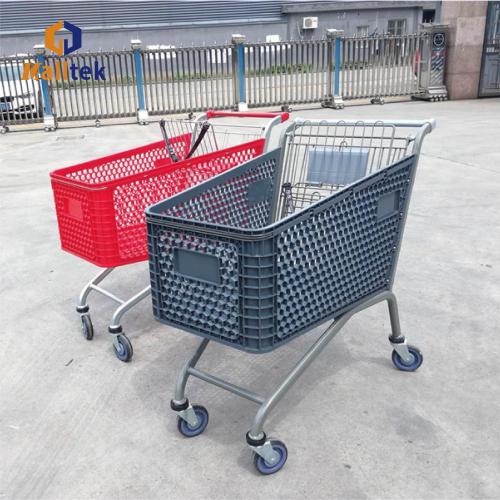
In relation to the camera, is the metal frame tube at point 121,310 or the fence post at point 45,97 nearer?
the metal frame tube at point 121,310

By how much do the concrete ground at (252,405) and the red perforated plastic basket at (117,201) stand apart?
54cm

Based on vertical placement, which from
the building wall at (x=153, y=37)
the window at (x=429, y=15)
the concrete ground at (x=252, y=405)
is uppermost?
the window at (x=429, y=15)

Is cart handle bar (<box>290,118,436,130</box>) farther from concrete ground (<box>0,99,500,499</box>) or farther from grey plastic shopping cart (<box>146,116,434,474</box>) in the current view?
concrete ground (<box>0,99,500,499</box>)

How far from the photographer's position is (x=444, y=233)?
4.57 m

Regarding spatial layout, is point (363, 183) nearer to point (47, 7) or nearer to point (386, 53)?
point (386, 53)

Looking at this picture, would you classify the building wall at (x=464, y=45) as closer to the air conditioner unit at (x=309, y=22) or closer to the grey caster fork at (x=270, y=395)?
the grey caster fork at (x=270, y=395)

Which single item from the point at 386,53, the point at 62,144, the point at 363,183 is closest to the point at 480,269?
the point at 363,183

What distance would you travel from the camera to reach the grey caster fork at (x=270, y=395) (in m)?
2.13

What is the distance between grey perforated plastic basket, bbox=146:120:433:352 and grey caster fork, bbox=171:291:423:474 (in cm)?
11

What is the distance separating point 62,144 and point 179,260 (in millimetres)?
8166

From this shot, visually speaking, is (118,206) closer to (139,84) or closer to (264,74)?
(139,84)

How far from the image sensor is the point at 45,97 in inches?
444

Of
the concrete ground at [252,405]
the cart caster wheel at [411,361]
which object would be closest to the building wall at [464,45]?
the concrete ground at [252,405]

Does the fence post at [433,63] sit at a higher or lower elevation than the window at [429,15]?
lower
